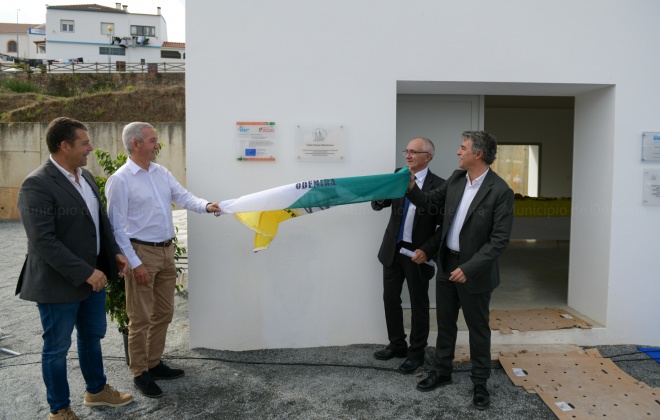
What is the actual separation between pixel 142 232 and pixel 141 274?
347mm

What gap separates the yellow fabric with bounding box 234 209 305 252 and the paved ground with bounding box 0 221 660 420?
1101 millimetres

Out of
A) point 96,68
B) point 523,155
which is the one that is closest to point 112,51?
point 96,68

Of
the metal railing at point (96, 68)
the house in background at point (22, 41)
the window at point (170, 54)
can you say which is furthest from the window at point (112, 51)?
the house in background at point (22, 41)

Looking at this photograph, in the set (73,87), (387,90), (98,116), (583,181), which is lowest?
(583,181)

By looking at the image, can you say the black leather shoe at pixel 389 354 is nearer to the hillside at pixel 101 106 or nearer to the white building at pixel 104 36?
the hillside at pixel 101 106

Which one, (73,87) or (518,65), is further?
(73,87)

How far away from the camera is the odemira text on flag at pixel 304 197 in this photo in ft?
13.6

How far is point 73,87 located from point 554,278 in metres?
29.2

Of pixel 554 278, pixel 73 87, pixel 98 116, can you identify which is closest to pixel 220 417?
pixel 554 278

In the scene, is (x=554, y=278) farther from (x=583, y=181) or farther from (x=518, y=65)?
(x=518, y=65)

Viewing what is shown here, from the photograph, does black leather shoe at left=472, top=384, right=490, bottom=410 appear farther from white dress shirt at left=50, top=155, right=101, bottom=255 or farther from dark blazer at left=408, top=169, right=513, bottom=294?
white dress shirt at left=50, top=155, right=101, bottom=255

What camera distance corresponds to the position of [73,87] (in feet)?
94.9

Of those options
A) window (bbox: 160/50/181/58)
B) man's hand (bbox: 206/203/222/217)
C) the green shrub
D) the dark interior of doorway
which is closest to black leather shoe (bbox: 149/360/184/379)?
man's hand (bbox: 206/203/222/217)

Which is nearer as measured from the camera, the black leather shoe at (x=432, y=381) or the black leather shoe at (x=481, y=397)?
the black leather shoe at (x=481, y=397)
